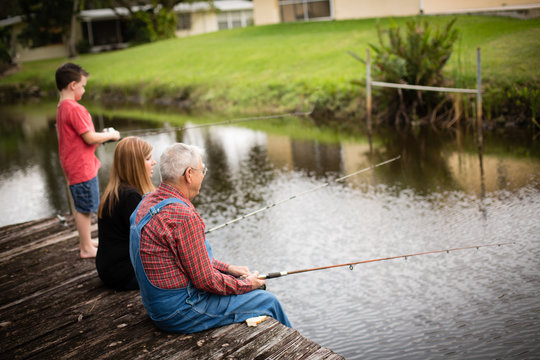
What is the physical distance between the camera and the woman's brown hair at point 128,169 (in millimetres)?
4270

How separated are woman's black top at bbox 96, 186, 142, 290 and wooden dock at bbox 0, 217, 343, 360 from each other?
4.9 inches

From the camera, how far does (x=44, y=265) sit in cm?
542

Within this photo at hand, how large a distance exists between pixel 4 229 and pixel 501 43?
1224 cm

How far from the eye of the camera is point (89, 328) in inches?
157

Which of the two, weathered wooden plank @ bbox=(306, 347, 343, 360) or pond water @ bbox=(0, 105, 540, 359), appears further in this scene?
pond water @ bbox=(0, 105, 540, 359)

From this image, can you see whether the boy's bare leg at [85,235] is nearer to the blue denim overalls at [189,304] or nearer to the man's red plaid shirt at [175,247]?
the blue denim overalls at [189,304]

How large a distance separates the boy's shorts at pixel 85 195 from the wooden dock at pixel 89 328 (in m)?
0.51

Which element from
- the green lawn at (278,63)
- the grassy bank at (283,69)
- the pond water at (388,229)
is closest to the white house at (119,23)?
the grassy bank at (283,69)

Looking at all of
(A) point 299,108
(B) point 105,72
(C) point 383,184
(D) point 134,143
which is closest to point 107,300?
(D) point 134,143

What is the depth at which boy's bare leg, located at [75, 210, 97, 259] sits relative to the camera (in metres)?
5.36

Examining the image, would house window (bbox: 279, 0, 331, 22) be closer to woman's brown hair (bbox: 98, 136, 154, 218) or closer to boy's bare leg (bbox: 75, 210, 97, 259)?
boy's bare leg (bbox: 75, 210, 97, 259)

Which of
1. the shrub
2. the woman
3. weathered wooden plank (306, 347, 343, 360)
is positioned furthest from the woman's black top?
the shrub

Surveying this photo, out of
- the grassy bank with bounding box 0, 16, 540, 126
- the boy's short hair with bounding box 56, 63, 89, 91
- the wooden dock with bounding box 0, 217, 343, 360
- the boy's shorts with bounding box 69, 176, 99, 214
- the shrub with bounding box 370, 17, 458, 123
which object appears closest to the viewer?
the wooden dock with bounding box 0, 217, 343, 360

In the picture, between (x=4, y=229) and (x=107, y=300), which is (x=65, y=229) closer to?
(x=4, y=229)
